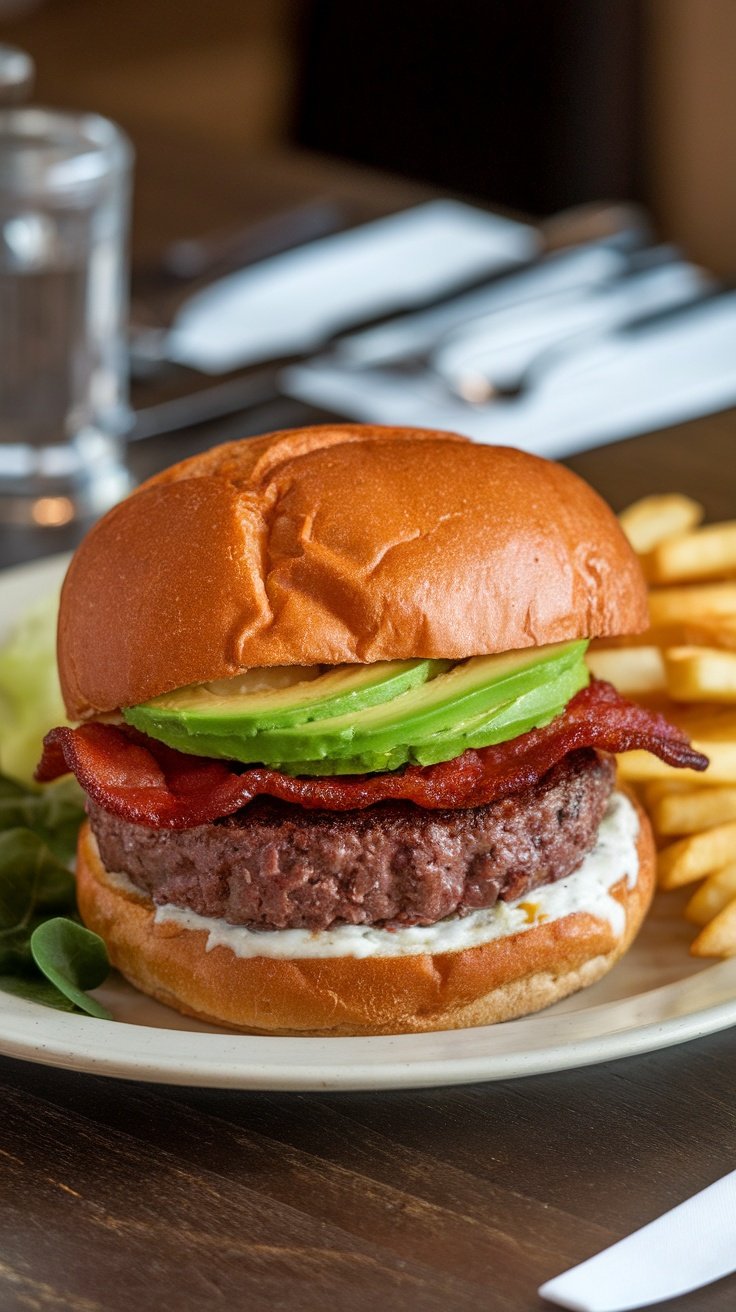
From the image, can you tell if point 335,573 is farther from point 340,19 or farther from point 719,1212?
point 340,19

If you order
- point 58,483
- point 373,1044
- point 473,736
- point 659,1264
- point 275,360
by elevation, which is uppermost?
point 473,736

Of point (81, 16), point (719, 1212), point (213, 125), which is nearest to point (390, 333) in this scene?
point (719, 1212)

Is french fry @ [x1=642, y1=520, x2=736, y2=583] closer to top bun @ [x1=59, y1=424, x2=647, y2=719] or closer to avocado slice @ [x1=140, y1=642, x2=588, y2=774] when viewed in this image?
top bun @ [x1=59, y1=424, x2=647, y2=719]

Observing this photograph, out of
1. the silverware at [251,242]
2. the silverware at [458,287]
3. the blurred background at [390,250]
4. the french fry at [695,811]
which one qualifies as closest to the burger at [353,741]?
the french fry at [695,811]

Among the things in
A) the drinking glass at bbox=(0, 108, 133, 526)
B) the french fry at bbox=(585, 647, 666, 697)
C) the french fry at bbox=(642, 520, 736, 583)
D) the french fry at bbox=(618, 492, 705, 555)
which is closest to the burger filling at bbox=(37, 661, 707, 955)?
the french fry at bbox=(585, 647, 666, 697)

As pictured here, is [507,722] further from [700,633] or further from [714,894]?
[700,633]

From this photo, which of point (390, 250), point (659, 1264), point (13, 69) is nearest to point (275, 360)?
point (13, 69)

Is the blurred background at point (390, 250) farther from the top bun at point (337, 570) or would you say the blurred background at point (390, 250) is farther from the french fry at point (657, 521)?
the top bun at point (337, 570)

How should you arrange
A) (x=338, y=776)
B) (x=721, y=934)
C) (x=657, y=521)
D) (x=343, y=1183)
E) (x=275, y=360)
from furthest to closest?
(x=275, y=360), (x=657, y=521), (x=721, y=934), (x=338, y=776), (x=343, y=1183)
